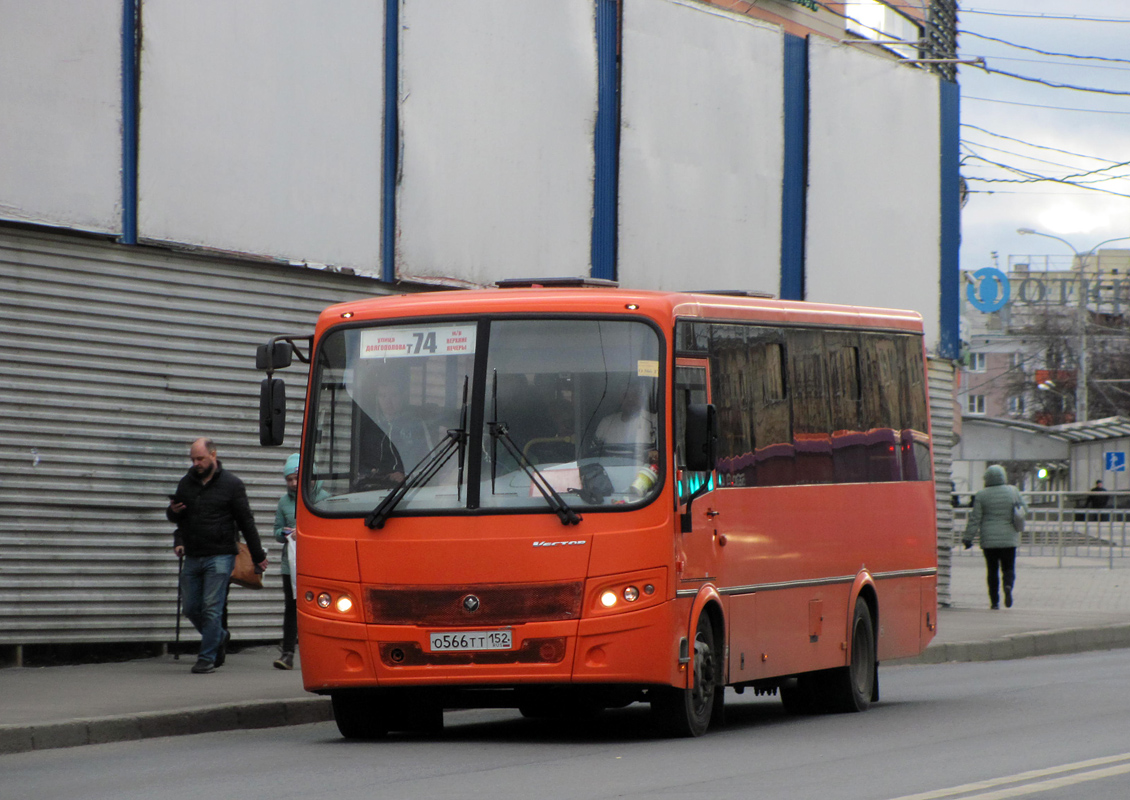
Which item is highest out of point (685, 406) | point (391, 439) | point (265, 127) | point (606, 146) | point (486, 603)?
point (606, 146)

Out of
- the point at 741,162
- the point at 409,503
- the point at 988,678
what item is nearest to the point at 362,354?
the point at 409,503

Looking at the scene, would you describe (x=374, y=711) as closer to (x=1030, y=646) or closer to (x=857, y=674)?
(x=857, y=674)

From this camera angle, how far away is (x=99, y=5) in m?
15.0

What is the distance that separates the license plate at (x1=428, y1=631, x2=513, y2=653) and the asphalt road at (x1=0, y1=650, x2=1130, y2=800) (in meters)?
0.55

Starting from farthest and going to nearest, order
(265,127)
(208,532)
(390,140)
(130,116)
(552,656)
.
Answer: (390,140)
(265,127)
(130,116)
(208,532)
(552,656)

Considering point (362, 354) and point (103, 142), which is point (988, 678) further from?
point (103, 142)

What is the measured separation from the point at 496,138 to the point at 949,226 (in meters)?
9.12

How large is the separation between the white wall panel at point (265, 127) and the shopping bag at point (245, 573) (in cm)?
264

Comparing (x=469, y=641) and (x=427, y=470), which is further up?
(x=427, y=470)

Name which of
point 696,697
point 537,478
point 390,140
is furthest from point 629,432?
point 390,140

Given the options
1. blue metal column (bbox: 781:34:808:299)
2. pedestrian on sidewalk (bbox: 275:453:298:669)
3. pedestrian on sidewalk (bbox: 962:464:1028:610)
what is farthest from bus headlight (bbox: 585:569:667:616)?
pedestrian on sidewalk (bbox: 962:464:1028:610)

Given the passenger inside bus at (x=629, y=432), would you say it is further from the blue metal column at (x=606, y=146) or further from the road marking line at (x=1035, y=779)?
the blue metal column at (x=606, y=146)

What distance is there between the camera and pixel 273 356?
1153cm

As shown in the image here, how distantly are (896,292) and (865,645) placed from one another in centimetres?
1147
